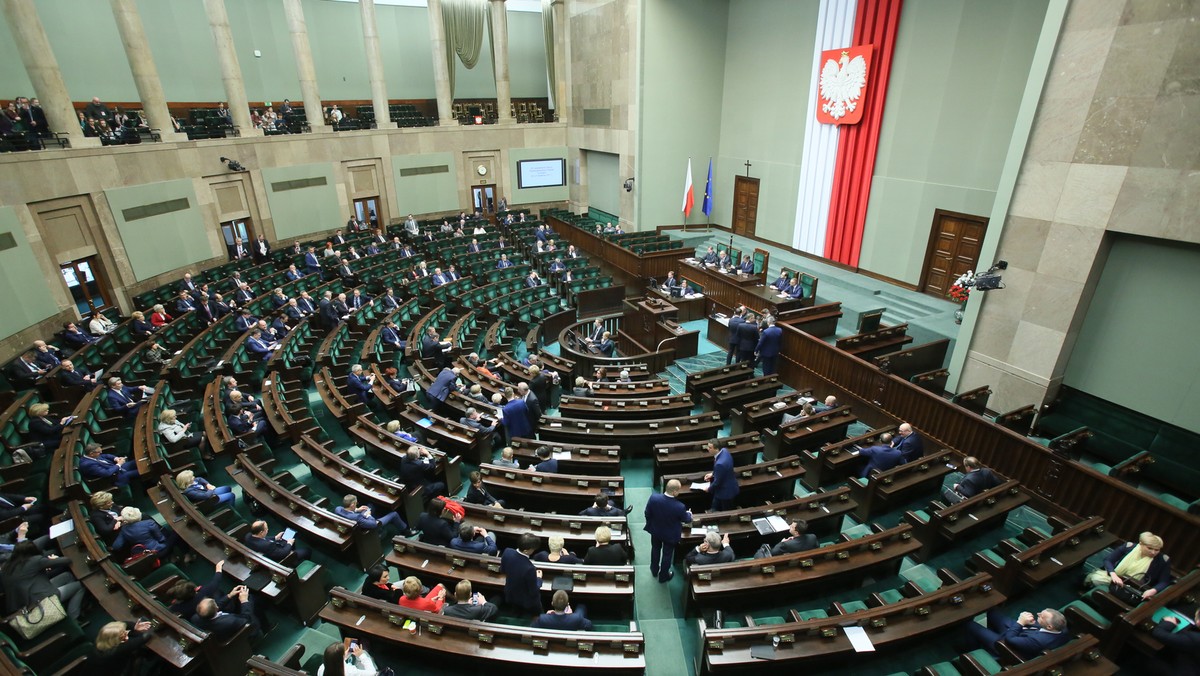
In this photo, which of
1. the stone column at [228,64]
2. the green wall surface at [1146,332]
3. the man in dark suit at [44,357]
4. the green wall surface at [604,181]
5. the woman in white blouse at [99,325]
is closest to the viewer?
the green wall surface at [1146,332]

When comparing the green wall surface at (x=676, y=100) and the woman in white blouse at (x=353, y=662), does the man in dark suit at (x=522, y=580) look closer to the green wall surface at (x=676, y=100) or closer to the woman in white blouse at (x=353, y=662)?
the woman in white blouse at (x=353, y=662)

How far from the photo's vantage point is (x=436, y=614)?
4523 millimetres

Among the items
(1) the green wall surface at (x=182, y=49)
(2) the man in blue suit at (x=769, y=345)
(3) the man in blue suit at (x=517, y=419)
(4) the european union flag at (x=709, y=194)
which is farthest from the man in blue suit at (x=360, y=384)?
(1) the green wall surface at (x=182, y=49)

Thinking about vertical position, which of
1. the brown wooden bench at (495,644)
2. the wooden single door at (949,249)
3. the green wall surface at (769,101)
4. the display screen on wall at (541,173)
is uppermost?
the green wall surface at (769,101)

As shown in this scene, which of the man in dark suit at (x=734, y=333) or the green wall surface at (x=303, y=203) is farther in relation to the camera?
the green wall surface at (x=303, y=203)

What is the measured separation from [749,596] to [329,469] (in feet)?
16.6

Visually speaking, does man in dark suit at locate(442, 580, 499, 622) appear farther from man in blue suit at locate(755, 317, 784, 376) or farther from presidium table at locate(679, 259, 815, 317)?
presidium table at locate(679, 259, 815, 317)

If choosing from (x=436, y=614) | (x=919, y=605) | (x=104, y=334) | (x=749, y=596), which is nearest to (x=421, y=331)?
(x=104, y=334)

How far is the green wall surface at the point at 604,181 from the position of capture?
21922 mm

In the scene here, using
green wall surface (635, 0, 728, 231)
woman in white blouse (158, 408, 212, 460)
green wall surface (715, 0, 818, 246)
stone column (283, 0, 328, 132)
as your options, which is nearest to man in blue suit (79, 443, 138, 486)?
woman in white blouse (158, 408, 212, 460)

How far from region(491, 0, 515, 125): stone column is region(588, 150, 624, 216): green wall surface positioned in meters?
3.90

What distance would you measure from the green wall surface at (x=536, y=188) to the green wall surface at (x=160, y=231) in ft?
39.1

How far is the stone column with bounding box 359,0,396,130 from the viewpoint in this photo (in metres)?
18.6

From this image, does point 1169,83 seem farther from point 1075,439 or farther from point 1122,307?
point 1075,439
